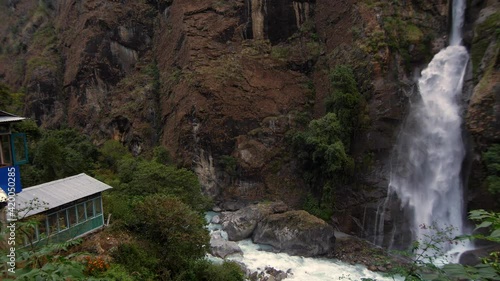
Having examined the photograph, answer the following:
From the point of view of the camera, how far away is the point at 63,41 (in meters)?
41.2

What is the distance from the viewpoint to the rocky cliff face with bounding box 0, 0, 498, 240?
24406 millimetres

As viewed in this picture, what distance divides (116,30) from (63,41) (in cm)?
822

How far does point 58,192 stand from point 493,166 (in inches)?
749

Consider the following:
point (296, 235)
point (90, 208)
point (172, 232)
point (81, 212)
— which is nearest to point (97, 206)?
point (90, 208)

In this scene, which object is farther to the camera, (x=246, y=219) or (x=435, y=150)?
(x=246, y=219)

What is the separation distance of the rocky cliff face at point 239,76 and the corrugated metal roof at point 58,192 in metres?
15.1

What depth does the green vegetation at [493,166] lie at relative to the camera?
1684cm

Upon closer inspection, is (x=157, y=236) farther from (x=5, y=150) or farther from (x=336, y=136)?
(x=336, y=136)

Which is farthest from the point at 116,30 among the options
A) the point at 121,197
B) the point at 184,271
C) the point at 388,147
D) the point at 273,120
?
the point at 184,271

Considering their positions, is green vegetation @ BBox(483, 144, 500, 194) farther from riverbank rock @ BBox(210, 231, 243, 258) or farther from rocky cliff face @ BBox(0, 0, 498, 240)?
riverbank rock @ BBox(210, 231, 243, 258)

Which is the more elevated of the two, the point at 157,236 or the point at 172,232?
the point at 172,232

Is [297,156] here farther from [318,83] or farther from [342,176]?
[318,83]

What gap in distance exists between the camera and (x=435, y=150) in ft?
71.6

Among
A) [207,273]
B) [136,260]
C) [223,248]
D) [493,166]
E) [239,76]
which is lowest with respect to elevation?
[223,248]
